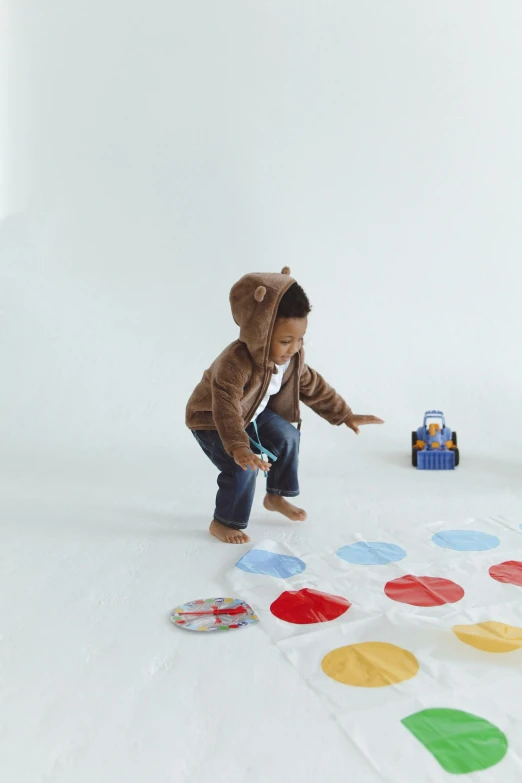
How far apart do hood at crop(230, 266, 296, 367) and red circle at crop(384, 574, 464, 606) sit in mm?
534

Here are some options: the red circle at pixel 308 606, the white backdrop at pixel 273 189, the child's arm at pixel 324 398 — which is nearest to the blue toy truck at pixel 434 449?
the white backdrop at pixel 273 189

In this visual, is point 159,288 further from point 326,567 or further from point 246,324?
point 326,567

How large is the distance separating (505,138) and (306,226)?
850mm

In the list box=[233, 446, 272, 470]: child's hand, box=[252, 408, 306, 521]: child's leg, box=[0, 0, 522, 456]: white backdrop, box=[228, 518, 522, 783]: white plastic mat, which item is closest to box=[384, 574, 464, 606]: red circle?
box=[228, 518, 522, 783]: white plastic mat

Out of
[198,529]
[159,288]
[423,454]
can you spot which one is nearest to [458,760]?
[198,529]

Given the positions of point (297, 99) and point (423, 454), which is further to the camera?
point (297, 99)

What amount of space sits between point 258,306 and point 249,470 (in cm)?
36

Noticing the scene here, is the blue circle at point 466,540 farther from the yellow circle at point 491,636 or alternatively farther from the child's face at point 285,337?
the child's face at point 285,337

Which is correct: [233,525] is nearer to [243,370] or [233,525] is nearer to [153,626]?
[243,370]

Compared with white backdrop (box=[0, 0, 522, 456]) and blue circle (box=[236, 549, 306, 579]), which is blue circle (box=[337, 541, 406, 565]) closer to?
blue circle (box=[236, 549, 306, 579])

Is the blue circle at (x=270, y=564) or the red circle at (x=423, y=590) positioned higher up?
the red circle at (x=423, y=590)

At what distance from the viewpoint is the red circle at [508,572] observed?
1273 mm

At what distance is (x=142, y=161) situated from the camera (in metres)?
2.59

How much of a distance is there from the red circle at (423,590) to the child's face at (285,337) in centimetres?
52
